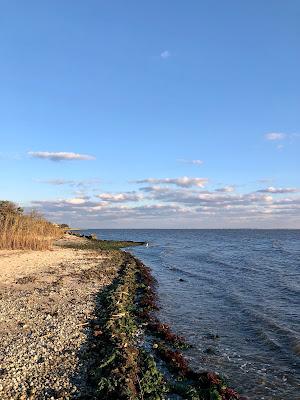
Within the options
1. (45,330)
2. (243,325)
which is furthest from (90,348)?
(243,325)

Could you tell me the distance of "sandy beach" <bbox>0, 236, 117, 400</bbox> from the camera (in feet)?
35.1

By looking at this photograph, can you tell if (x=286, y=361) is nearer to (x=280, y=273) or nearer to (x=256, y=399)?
(x=256, y=399)

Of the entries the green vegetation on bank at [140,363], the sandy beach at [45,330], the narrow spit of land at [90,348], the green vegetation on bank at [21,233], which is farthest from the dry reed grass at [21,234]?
the green vegetation on bank at [140,363]

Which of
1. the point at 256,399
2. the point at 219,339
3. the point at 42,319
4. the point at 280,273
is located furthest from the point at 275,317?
the point at 280,273

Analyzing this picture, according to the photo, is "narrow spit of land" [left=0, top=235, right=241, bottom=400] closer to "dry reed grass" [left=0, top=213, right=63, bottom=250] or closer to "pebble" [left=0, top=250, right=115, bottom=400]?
"pebble" [left=0, top=250, right=115, bottom=400]

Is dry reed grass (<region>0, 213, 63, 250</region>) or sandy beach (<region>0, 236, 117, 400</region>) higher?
dry reed grass (<region>0, 213, 63, 250</region>)

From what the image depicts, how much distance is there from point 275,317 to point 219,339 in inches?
235

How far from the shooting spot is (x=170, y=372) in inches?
500

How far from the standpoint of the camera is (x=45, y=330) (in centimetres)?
1530

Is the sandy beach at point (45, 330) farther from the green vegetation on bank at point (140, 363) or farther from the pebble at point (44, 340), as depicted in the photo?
the green vegetation on bank at point (140, 363)

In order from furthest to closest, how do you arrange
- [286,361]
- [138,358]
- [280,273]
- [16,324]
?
1. [280,273]
2. [16,324]
3. [286,361]
4. [138,358]

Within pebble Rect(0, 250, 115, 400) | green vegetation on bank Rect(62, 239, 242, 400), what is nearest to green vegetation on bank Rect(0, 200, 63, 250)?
pebble Rect(0, 250, 115, 400)

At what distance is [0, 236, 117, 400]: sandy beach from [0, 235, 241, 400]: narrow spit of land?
0.03 metres

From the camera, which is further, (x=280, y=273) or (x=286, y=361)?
(x=280, y=273)
